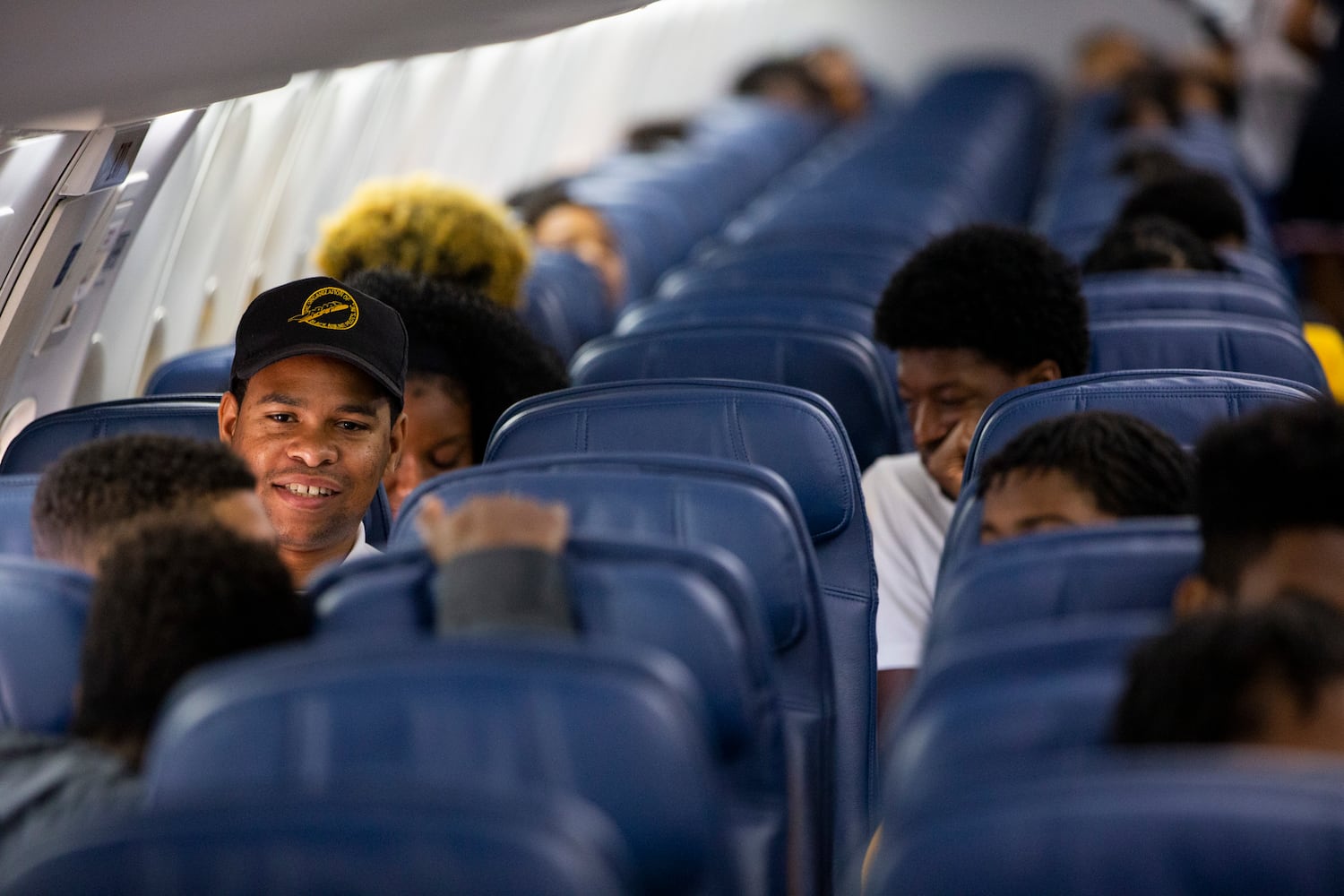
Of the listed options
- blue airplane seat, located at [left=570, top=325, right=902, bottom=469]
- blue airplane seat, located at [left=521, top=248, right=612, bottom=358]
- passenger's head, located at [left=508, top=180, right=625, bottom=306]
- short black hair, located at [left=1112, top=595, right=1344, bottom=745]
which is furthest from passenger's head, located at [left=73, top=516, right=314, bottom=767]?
passenger's head, located at [left=508, top=180, right=625, bottom=306]

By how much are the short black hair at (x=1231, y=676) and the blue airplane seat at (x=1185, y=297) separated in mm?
2651

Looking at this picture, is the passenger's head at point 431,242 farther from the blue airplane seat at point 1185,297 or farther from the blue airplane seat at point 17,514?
the blue airplane seat at point 17,514

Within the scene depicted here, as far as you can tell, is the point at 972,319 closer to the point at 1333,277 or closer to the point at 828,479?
the point at 828,479

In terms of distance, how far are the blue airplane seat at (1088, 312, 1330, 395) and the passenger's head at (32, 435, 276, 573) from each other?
77.9 inches

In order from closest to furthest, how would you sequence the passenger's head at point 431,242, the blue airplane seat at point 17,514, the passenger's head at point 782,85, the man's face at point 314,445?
the blue airplane seat at point 17,514, the man's face at point 314,445, the passenger's head at point 431,242, the passenger's head at point 782,85

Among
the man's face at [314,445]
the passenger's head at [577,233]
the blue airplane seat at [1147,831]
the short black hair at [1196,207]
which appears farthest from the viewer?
the passenger's head at [577,233]

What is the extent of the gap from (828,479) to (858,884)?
71cm

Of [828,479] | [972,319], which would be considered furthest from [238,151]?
[828,479]

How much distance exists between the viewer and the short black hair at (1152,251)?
4.64 metres

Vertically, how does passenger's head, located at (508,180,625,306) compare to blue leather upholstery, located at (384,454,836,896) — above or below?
above

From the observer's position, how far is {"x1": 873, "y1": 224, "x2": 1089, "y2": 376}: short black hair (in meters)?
3.52

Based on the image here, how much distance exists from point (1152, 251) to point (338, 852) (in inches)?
151

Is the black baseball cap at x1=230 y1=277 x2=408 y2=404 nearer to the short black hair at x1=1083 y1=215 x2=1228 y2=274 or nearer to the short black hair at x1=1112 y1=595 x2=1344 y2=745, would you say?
the short black hair at x1=1112 y1=595 x2=1344 y2=745

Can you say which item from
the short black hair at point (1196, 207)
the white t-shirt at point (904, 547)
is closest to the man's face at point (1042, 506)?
the white t-shirt at point (904, 547)
